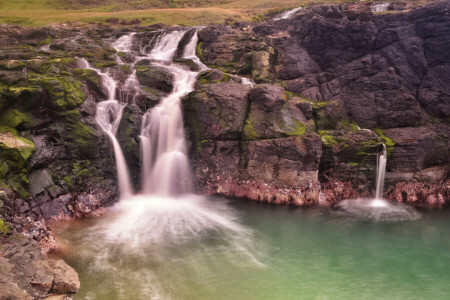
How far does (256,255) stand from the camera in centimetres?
1323

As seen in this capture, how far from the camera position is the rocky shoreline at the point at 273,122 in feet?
54.0

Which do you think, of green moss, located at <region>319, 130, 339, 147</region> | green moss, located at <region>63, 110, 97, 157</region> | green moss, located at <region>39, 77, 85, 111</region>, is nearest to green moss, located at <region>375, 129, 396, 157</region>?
green moss, located at <region>319, 130, 339, 147</region>

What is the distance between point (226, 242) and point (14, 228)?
9.29m

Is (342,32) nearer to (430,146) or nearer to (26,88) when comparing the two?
(430,146)

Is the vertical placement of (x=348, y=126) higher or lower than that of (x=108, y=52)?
lower

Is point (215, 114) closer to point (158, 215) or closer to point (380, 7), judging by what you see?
point (158, 215)

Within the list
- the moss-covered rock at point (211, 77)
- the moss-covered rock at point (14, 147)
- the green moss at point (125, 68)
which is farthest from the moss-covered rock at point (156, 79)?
the moss-covered rock at point (14, 147)

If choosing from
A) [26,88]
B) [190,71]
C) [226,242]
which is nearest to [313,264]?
[226,242]

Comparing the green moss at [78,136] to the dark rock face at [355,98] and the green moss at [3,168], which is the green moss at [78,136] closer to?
the green moss at [3,168]

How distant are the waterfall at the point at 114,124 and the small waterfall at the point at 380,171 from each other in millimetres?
17055

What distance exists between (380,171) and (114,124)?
1886cm

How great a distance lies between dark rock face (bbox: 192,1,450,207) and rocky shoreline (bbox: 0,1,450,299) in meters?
0.09

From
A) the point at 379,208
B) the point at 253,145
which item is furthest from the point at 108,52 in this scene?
the point at 379,208

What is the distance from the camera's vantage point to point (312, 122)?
21391 millimetres
